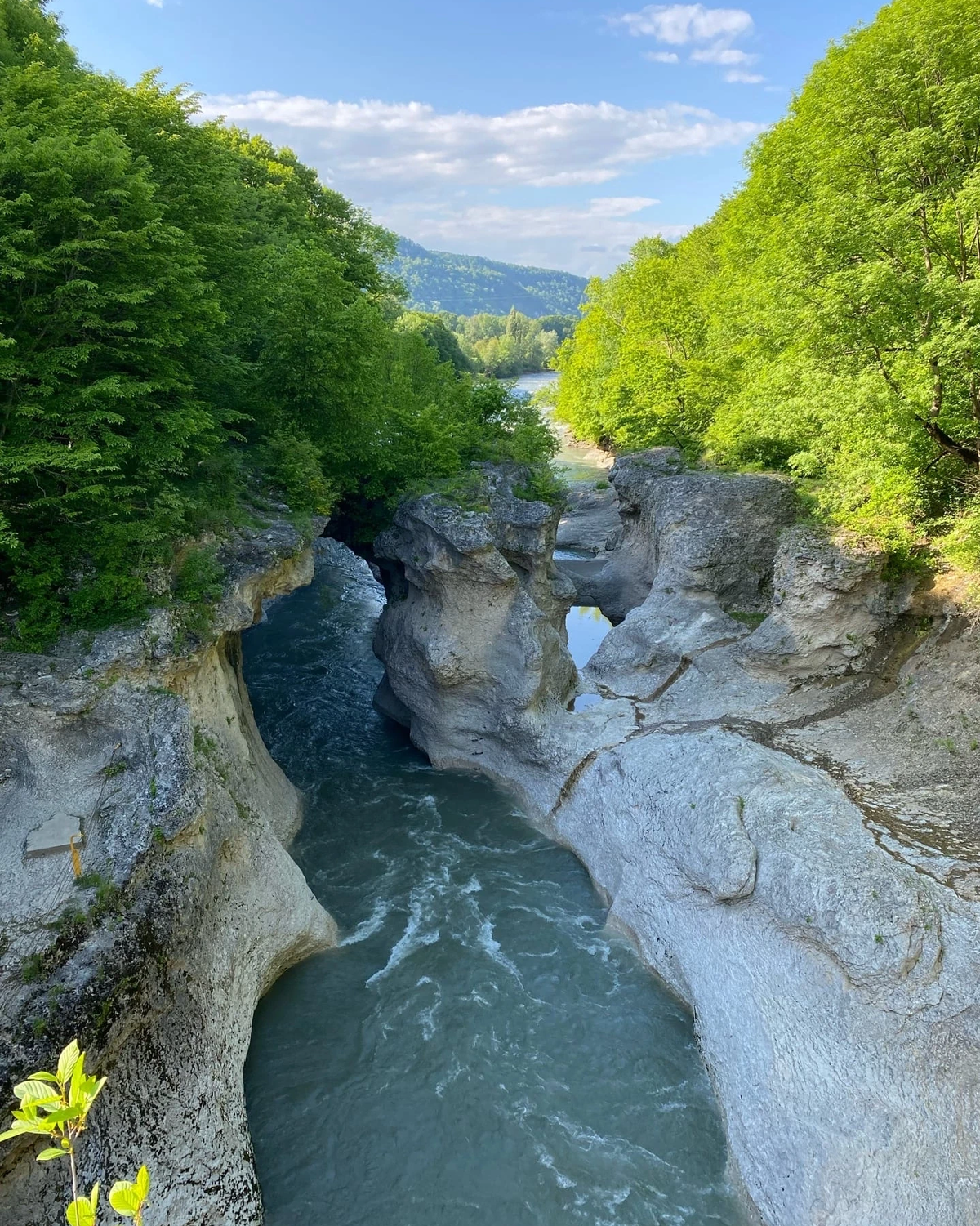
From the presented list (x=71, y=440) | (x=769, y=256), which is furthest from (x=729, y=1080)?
(x=769, y=256)

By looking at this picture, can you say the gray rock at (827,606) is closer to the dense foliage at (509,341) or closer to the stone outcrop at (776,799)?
the stone outcrop at (776,799)

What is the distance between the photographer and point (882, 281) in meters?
13.4

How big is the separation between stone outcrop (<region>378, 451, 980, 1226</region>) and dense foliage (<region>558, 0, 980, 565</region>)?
211 centimetres

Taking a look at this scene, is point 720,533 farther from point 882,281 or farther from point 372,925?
point 372,925

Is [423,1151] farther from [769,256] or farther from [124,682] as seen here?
[769,256]

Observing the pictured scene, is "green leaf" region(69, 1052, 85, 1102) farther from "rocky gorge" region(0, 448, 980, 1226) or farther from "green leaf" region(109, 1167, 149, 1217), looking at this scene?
"rocky gorge" region(0, 448, 980, 1226)

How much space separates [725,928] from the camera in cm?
1237

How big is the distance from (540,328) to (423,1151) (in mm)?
164789

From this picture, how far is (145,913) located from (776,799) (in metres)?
10.5

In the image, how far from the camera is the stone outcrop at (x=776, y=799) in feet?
31.9

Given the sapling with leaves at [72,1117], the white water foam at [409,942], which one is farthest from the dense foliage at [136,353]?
the sapling with leaves at [72,1117]

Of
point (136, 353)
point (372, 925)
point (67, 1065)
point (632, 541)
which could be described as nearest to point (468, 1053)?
point (372, 925)

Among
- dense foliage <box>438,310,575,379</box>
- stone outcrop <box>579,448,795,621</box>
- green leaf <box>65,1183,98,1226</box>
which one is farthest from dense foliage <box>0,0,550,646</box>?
dense foliage <box>438,310,575,379</box>

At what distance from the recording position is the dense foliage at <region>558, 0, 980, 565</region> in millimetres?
13266
